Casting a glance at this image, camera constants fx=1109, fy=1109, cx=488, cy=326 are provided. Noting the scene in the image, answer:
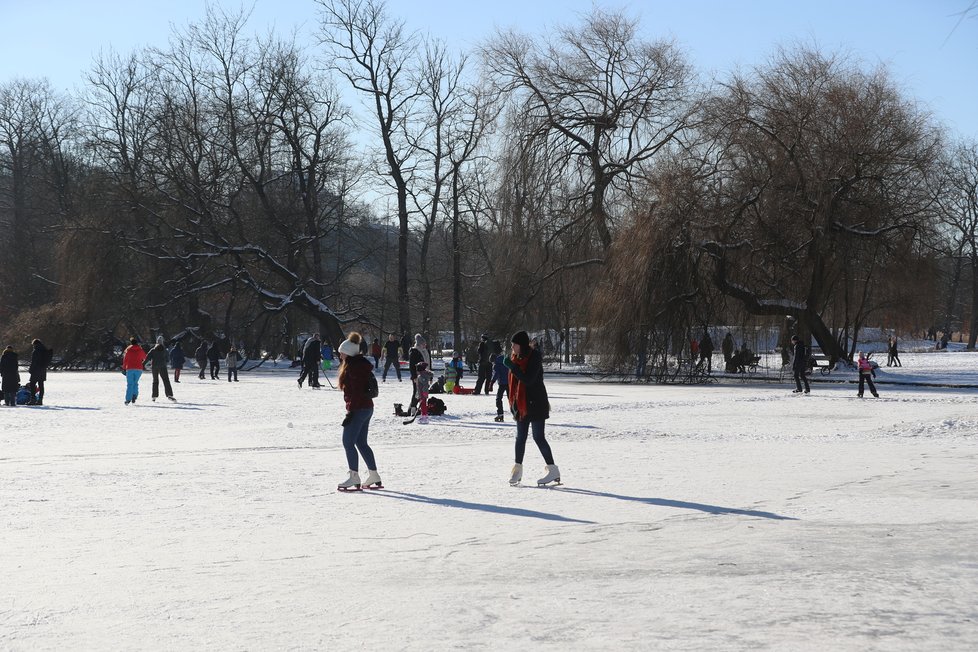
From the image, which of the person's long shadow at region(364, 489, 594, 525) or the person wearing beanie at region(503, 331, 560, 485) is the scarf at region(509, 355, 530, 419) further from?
the person's long shadow at region(364, 489, 594, 525)

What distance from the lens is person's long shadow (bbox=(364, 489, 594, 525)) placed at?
9789 millimetres

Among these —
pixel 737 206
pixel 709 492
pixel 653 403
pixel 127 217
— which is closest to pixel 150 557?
pixel 709 492

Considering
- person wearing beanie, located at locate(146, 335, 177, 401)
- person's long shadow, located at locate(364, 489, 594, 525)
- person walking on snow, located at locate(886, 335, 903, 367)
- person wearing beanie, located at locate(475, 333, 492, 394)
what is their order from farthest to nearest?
person walking on snow, located at locate(886, 335, 903, 367)
person wearing beanie, located at locate(475, 333, 492, 394)
person wearing beanie, located at locate(146, 335, 177, 401)
person's long shadow, located at locate(364, 489, 594, 525)

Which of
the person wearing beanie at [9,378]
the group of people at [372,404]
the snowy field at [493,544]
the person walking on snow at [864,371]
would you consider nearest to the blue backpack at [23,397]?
the person wearing beanie at [9,378]

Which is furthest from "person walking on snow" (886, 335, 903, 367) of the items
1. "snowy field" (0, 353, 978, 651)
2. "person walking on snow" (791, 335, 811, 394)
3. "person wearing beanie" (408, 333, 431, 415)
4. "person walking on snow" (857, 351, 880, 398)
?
"person wearing beanie" (408, 333, 431, 415)

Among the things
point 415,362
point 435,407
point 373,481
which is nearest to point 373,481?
point 373,481

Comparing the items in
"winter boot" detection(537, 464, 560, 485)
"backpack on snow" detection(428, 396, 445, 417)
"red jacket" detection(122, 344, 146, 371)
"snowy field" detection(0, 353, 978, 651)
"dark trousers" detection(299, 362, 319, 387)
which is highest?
"red jacket" detection(122, 344, 146, 371)

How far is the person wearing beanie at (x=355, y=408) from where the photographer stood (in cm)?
1148

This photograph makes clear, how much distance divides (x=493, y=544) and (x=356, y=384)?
3.47 m

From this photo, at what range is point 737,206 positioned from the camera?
35500 mm

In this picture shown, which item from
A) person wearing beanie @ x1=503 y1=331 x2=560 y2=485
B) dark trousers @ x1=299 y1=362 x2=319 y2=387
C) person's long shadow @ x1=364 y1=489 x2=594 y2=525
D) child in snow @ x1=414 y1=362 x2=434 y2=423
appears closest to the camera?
person's long shadow @ x1=364 y1=489 x2=594 y2=525

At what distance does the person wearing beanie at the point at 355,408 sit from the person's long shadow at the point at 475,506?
0.22 meters

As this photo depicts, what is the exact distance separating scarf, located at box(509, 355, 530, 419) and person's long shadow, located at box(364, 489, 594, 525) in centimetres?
141

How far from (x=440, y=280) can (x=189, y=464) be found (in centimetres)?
4220
